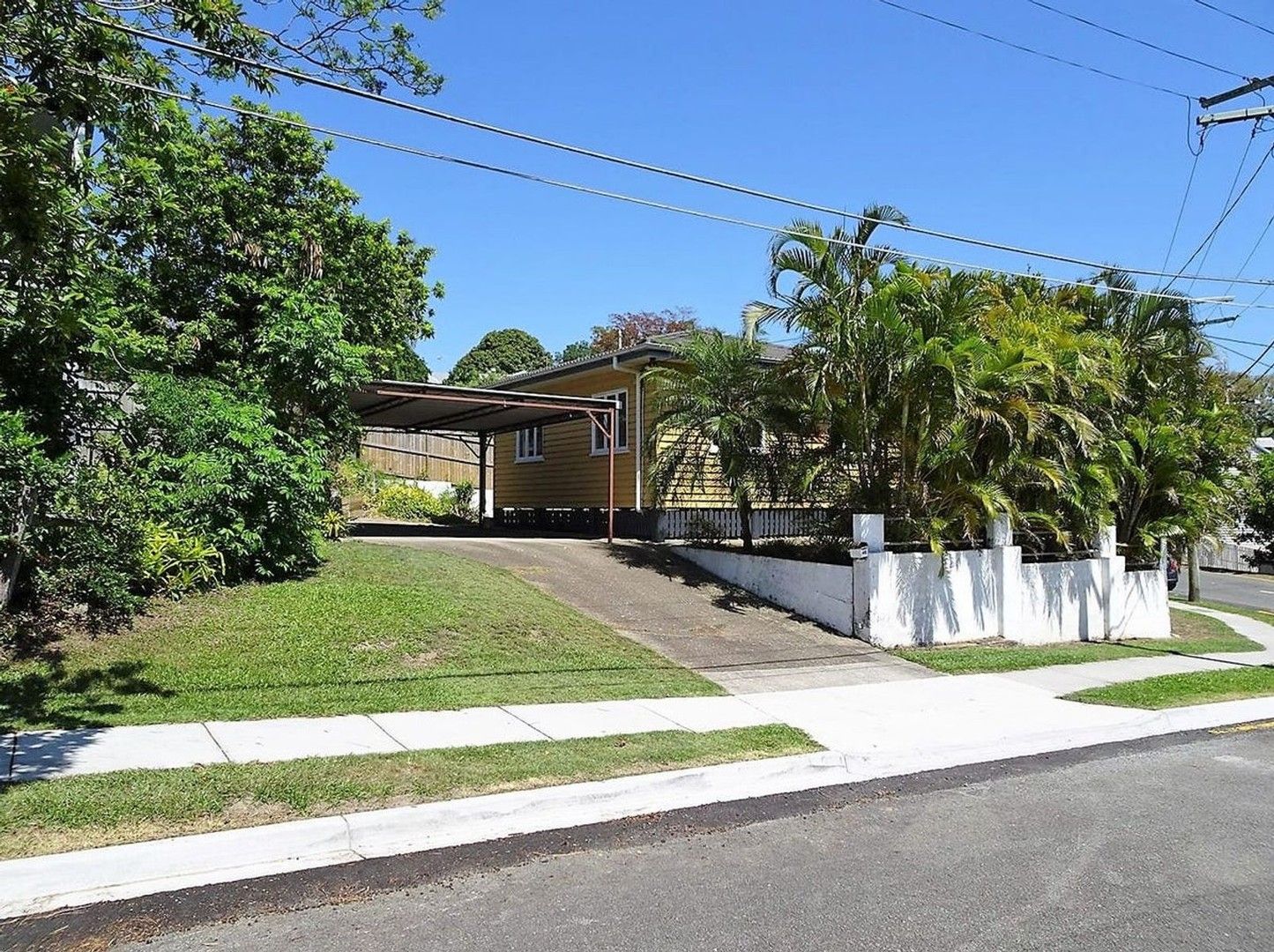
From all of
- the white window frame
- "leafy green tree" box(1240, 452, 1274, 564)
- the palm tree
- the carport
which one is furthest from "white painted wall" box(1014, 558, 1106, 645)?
"leafy green tree" box(1240, 452, 1274, 564)

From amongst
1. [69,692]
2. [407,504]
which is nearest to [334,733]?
[69,692]

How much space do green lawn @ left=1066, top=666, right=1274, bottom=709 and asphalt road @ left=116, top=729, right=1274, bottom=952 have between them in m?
3.83

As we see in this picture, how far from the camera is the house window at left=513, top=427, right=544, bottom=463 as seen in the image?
961 inches

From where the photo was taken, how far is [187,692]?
8.29 meters

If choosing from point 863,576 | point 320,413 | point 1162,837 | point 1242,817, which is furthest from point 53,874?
point 863,576

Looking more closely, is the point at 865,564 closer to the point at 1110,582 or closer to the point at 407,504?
the point at 1110,582

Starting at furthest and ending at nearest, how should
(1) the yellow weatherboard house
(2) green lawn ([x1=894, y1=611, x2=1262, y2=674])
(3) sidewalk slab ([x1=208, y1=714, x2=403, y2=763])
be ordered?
1. (1) the yellow weatherboard house
2. (2) green lawn ([x1=894, y1=611, x2=1262, y2=674])
3. (3) sidewalk slab ([x1=208, y1=714, x2=403, y2=763])

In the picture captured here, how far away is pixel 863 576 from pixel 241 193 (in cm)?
1209

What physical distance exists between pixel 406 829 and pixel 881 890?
8.96 ft

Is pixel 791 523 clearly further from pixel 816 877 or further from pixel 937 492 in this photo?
pixel 816 877

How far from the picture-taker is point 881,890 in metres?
5.13

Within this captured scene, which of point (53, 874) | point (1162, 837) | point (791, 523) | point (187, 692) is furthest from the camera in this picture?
point (791, 523)

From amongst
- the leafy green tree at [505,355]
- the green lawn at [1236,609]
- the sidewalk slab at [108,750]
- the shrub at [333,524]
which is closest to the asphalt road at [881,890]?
the sidewalk slab at [108,750]

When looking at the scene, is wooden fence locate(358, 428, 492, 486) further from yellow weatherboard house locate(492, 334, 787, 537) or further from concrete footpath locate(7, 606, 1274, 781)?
concrete footpath locate(7, 606, 1274, 781)
